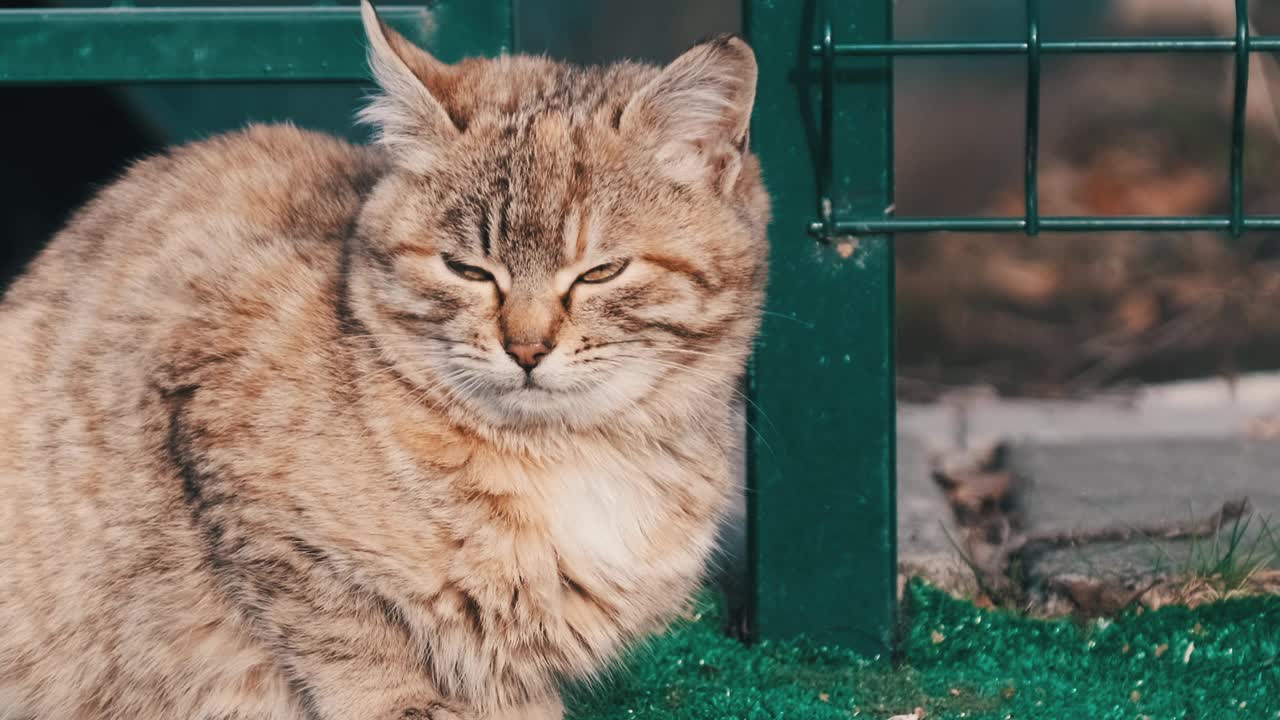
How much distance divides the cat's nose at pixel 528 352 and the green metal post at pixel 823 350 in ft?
2.10

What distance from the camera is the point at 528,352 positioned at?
7.54 ft

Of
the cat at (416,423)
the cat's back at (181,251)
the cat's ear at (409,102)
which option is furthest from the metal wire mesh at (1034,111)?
the cat's back at (181,251)

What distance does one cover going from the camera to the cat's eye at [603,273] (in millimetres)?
2389

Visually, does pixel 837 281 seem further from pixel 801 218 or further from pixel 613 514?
pixel 613 514

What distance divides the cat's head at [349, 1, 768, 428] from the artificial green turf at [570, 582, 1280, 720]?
24.0 inches

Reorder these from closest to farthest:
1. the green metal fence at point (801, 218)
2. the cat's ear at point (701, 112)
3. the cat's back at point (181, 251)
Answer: the cat's ear at point (701, 112)
the cat's back at point (181, 251)
the green metal fence at point (801, 218)

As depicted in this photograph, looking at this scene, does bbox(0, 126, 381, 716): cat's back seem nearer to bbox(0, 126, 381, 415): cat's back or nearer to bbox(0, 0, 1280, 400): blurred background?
bbox(0, 126, 381, 415): cat's back

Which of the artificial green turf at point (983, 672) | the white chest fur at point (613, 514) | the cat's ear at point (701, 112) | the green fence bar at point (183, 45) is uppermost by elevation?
the green fence bar at point (183, 45)

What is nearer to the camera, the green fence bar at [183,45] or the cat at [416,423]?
the cat at [416,423]

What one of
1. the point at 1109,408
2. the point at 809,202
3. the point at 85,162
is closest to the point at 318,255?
the point at 809,202

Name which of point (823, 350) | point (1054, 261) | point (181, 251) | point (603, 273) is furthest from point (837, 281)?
point (1054, 261)

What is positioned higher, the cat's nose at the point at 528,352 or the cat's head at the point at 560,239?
the cat's head at the point at 560,239

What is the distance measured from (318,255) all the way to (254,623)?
658mm

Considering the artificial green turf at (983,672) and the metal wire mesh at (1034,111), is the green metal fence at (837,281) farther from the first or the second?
the artificial green turf at (983,672)
